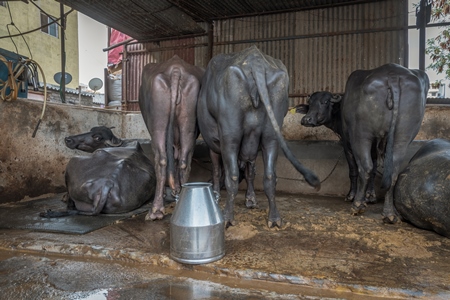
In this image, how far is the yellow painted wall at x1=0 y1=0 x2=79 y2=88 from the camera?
45.4 ft

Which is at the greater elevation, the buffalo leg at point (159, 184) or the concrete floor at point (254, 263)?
the buffalo leg at point (159, 184)

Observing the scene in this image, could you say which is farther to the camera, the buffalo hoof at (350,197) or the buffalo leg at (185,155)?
the buffalo hoof at (350,197)

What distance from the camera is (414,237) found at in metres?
2.92

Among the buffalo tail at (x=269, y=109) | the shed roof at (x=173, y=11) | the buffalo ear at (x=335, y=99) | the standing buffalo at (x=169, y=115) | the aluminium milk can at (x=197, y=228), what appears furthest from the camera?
the shed roof at (x=173, y=11)

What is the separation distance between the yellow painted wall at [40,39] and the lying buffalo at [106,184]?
11587mm

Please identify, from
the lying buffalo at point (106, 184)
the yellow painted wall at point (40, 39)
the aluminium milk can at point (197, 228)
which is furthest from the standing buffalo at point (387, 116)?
the yellow painted wall at point (40, 39)

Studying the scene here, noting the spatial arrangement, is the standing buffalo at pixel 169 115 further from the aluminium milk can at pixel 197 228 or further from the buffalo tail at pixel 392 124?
the buffalo tail at pixel 392 124

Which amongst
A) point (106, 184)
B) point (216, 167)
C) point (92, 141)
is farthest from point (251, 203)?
point (92, 141)

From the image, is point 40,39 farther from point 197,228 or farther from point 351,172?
point 197,228

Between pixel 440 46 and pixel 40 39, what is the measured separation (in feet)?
55.4

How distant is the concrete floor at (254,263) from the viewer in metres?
2.01

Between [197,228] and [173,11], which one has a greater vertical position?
[173,11]

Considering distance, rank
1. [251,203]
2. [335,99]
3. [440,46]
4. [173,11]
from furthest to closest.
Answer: [440,46]
[173,11]
[335,99]
[251,203]

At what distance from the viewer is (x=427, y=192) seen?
3059 mm
